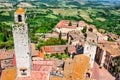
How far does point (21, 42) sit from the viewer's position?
85.2 feet

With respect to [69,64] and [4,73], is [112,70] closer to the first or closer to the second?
[69,64]

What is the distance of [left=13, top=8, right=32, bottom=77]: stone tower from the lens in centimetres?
2556

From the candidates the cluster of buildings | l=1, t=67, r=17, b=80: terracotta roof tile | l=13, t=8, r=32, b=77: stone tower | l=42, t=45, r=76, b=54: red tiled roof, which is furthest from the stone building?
l=13, t=8, r=32, b=77: stone tower

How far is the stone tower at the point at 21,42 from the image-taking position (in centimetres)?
2556

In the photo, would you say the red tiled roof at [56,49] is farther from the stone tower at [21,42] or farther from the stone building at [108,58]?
the stone tower at [21,42]

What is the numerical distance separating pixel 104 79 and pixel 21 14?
24.0 m

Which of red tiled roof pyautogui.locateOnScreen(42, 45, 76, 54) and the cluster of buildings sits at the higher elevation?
the cluster of buildings

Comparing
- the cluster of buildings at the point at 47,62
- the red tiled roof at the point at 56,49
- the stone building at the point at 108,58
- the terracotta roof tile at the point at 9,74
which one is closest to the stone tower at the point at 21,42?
the cluster of buildings at the point at 47,62

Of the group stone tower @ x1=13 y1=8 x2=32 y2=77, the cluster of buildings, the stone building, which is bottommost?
the stone building

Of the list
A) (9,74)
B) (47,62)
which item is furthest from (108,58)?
(9,74)

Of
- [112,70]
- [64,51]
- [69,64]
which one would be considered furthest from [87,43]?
[64,51]

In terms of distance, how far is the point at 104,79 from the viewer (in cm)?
3981

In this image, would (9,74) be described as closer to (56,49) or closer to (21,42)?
(21,42)

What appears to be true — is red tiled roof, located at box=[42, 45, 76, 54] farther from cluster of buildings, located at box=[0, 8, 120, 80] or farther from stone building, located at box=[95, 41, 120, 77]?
stone building, located at box=[95, 41, 120, 77]
